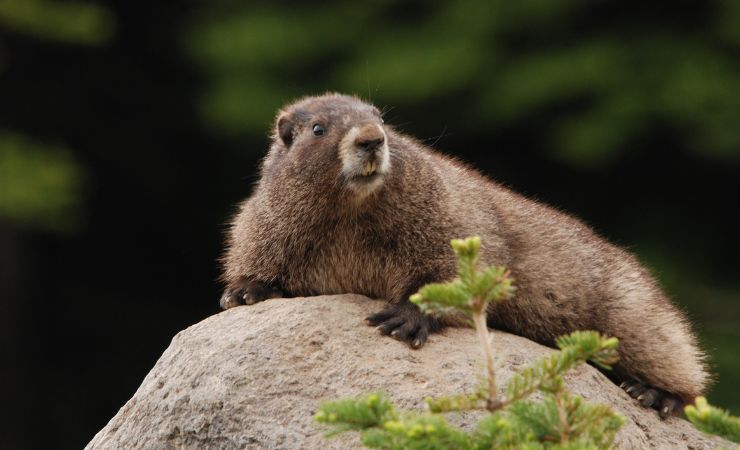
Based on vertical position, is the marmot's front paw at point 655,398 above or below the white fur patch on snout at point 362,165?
below

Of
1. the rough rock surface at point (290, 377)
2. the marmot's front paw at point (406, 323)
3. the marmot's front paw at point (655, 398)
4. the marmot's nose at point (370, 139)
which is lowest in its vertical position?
the marmot's front paw at point (655, 398)

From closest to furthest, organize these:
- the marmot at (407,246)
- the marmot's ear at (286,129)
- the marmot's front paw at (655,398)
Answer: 1. the marmot at (407,246)
2. the marmot's front paw at (655,398)
3. the marmot's ear at (286,129)

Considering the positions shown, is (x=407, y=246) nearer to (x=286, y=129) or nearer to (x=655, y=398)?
(x=286, y=129)

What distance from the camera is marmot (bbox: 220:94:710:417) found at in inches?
287

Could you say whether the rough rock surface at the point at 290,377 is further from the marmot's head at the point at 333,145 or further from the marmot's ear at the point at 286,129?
the marmot's ear at the point at 286,129

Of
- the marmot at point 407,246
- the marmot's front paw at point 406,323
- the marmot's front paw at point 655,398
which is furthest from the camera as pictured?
the marmot's front paw at point 655,398

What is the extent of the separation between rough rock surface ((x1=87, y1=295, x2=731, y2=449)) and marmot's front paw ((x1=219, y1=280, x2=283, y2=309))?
0.39 m

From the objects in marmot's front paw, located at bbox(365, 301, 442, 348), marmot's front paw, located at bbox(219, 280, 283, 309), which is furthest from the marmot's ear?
marmot's front paw, located at bbox(365, 301, 442, 348)

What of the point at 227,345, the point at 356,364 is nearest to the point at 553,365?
the point at 356,364

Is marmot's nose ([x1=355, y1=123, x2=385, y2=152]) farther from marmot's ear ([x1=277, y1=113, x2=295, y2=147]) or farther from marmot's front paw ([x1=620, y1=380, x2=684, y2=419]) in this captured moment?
marmot's front paw ([x1=620, y1=380, x2=684, y2=419])

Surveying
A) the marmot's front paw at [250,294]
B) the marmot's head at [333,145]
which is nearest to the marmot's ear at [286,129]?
the marmot's head at [333,145]

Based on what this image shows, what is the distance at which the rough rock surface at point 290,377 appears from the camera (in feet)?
20.1

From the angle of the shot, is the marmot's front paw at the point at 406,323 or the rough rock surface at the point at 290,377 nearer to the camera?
the rough rock surface at the point at 290,377

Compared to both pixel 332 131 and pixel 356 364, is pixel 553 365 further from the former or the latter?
pixel 332 131
